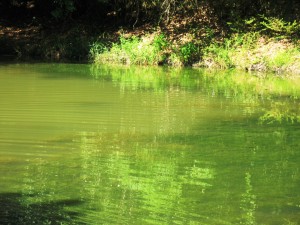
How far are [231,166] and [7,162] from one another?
3025mm

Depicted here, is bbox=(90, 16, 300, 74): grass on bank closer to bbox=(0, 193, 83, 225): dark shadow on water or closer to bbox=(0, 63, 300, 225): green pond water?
bbox=(0, 63, 300, 225): green pond water

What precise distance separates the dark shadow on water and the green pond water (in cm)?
1

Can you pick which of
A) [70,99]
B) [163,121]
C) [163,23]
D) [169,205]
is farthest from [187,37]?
[169,205]

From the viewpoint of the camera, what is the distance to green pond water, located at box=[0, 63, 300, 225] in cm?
627

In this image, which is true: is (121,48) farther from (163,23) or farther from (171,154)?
(171,154)

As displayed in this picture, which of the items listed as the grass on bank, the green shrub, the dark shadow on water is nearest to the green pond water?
the dark shadow on water

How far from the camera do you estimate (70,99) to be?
46.7ft

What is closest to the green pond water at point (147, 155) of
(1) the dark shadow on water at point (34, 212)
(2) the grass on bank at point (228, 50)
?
(1) the dark shadow on water at point (34, 212)

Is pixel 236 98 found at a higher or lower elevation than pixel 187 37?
lower

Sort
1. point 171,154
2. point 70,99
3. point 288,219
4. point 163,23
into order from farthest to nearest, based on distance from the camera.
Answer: point 163,23, point 70,99, point 171,154, point 288,219

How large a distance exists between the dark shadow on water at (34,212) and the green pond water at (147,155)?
11mm

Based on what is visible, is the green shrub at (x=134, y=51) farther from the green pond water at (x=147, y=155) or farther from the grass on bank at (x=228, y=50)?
the green pond water at (x=147, y=155)

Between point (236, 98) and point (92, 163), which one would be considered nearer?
point (92, 163)

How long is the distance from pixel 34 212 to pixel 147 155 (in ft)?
10.2
